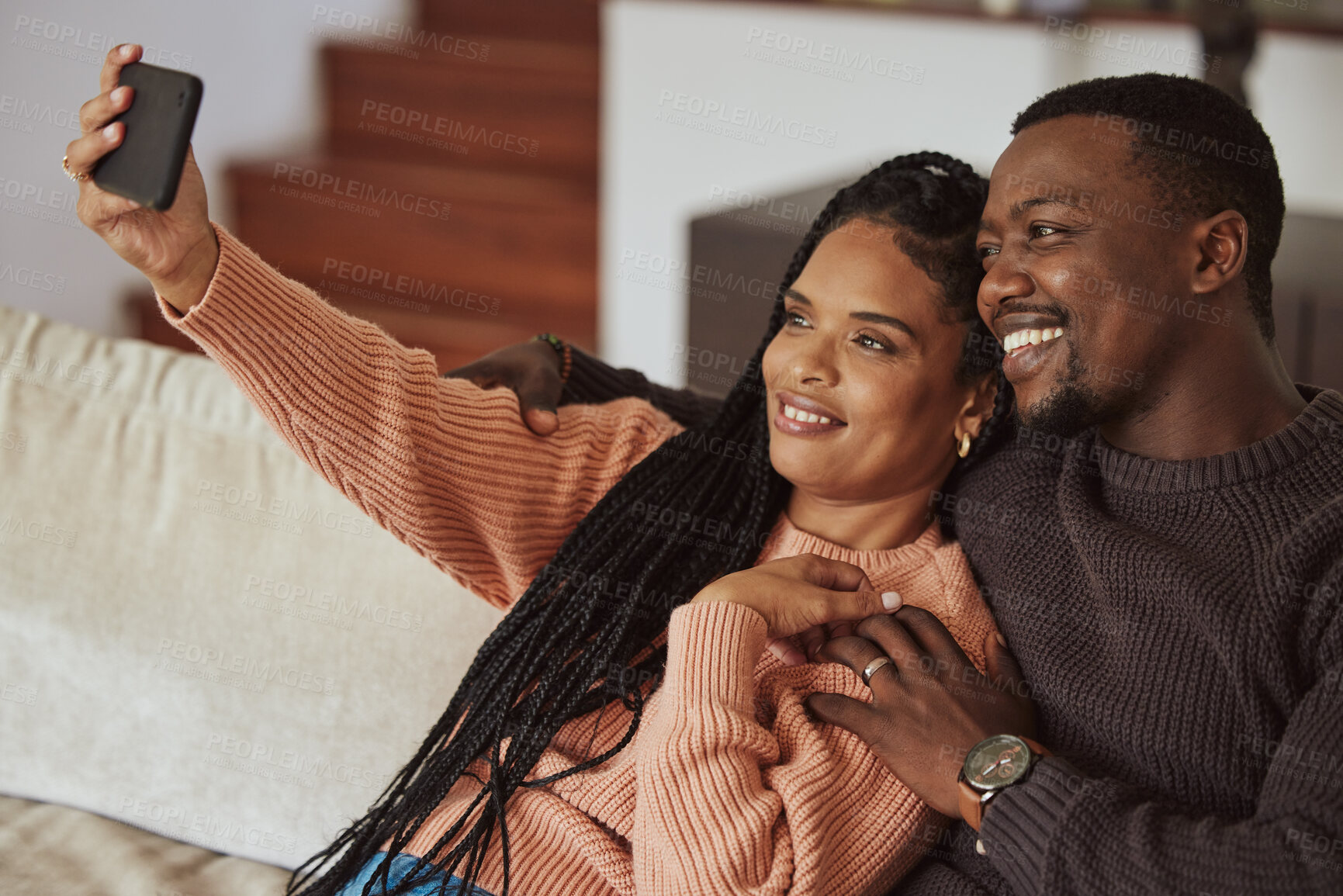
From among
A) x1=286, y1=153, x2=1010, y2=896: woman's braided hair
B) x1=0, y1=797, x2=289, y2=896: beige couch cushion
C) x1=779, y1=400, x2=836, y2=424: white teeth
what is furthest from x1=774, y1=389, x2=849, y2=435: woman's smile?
x1=0, y1=797, x2=289, y2=896: beige couch cushion

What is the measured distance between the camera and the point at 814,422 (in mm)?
1472

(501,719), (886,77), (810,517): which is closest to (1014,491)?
(810,517)

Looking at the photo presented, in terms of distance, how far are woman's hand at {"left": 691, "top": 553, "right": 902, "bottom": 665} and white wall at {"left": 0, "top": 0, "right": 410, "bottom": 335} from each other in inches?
102

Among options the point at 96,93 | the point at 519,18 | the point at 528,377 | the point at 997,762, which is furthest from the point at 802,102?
the point at 997,762

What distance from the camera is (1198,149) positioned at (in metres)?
1.28

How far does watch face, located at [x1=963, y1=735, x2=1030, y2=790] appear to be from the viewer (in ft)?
3.98

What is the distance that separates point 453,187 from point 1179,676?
3011 millimetres

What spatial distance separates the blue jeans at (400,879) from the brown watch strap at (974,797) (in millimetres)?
543

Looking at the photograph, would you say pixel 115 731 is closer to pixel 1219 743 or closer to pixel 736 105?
pixel 1219 743

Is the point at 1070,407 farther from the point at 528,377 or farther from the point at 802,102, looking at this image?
the point at 802,102

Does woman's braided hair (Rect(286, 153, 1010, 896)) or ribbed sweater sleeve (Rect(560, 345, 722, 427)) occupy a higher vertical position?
ribbed sweater sleeve (Rect(560, 345, 722, 427))

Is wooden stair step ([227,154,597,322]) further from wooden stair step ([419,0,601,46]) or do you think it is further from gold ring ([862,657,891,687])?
gold ring ([862,657,891,687])

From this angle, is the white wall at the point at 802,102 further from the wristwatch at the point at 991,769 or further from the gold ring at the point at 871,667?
the wristwatch at the point at 991,769

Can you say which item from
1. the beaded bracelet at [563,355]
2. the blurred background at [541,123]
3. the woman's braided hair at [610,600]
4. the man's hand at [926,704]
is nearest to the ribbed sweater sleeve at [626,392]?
the beaded bracelet at [563,355]
